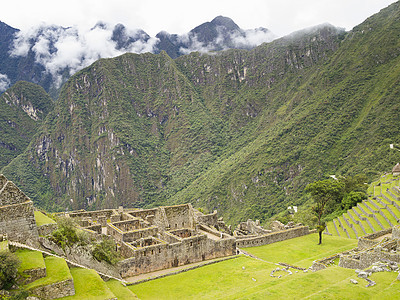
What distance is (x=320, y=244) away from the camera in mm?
27672

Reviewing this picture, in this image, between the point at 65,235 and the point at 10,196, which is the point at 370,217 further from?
the point at 10,196

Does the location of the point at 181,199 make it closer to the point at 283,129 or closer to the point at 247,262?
the point at 283,129

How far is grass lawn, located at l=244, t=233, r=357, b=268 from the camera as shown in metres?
24.5

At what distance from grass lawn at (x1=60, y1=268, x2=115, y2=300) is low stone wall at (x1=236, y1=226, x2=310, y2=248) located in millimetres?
16453

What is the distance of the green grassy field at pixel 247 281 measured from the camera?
1484cm

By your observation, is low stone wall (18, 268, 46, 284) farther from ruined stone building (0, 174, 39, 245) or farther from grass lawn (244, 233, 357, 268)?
grass lawn (244, 233, 357, 268)

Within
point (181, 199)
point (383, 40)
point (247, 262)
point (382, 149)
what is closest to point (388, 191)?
point (247, 262)

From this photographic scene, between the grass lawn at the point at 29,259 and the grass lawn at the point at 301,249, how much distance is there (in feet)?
52.3

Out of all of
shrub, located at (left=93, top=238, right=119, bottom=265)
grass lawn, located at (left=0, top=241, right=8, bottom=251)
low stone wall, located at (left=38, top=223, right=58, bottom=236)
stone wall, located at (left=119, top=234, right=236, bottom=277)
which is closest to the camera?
grass lawn, located at (left=0, top=241, right=8, bottom=251)

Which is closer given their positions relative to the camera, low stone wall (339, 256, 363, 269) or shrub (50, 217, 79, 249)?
shrub (50, 217, 79, 249)

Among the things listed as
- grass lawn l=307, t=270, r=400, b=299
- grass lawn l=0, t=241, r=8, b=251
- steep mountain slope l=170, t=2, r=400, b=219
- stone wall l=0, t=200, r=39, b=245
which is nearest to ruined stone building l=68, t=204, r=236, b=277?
stone wall l=0, t=200, r=39, b=245

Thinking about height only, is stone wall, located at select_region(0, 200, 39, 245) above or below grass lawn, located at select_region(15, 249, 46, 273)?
above

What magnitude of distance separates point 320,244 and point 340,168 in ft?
279

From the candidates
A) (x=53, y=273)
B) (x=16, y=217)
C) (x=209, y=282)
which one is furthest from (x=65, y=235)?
(x=209, y=282)
